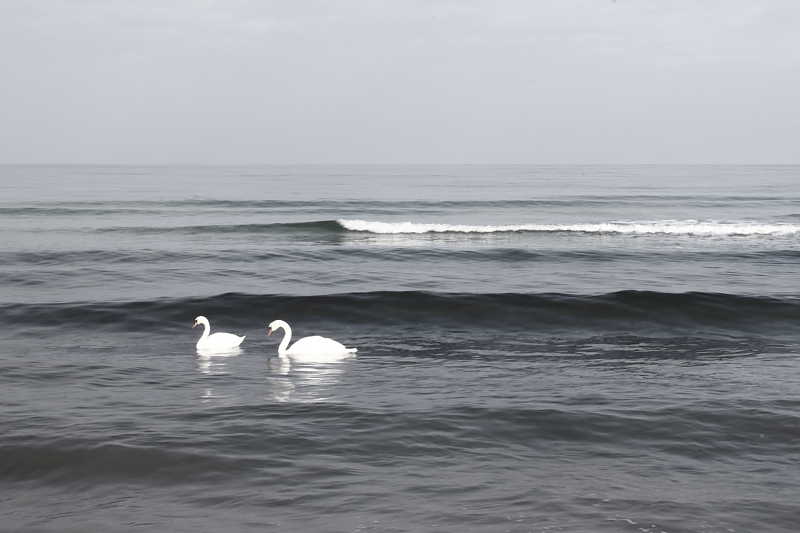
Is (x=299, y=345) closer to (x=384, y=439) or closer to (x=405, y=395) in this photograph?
(x=405, y=395)

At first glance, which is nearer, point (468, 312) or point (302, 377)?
point (302, 377)

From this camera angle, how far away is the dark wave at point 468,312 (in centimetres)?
1530

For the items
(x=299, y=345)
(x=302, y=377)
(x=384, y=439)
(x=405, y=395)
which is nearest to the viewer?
(x=384, y=439)

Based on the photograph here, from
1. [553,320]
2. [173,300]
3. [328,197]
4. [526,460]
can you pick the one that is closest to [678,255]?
[553,320]

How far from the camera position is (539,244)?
30.1 m

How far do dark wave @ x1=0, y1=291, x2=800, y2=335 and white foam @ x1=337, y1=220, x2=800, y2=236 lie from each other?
1756 cm

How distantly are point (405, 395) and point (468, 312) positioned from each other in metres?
6.29

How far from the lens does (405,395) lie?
407 inches

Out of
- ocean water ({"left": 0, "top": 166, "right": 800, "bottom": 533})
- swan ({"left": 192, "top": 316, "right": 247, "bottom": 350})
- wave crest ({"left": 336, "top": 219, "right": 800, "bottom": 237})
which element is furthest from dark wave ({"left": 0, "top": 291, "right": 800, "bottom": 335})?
wave crest ({"left": 336, "top": 219, "right": 800, "bottom": 237})

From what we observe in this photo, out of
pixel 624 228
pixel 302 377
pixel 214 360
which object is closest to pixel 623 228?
pixel 624 228

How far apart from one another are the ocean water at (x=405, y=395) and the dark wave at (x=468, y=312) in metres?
0.08

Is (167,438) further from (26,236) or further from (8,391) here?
(26,236)

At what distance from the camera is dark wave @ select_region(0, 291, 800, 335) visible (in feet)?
50.2

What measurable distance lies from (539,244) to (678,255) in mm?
5435
